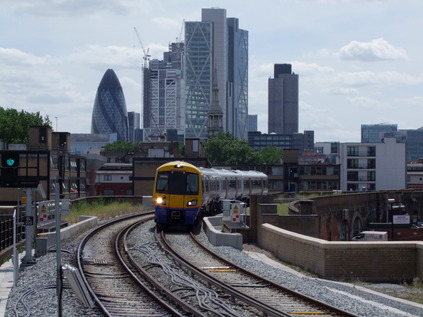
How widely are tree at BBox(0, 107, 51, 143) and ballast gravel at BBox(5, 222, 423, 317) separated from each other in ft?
285

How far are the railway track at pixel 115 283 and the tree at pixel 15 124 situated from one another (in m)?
82.1

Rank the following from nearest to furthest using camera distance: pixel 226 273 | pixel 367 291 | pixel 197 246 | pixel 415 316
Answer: pixel 415 316 < pixel 367 291 < pixel 226 273 < pixel 197 246

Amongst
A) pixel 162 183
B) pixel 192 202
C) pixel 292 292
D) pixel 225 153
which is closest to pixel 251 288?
pixel 292 292

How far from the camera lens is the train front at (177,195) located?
3138 centimetres

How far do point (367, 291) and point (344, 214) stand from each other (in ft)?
133

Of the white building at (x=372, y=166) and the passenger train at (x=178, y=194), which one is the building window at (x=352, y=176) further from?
the passenger train at (x=178, y=194)

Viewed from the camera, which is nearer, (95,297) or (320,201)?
(95,297)

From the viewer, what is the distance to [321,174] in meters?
109

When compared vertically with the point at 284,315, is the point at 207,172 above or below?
above

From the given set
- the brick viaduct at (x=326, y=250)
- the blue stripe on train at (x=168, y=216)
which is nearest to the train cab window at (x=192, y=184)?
the blue stripe on train at (x=168, y=216)

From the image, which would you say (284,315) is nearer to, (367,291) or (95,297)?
(95,297)

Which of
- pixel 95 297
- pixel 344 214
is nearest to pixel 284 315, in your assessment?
pixel 95 297

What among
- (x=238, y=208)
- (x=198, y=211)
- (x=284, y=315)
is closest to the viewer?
(x=284, y=315)

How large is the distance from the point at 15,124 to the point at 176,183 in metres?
79.1
